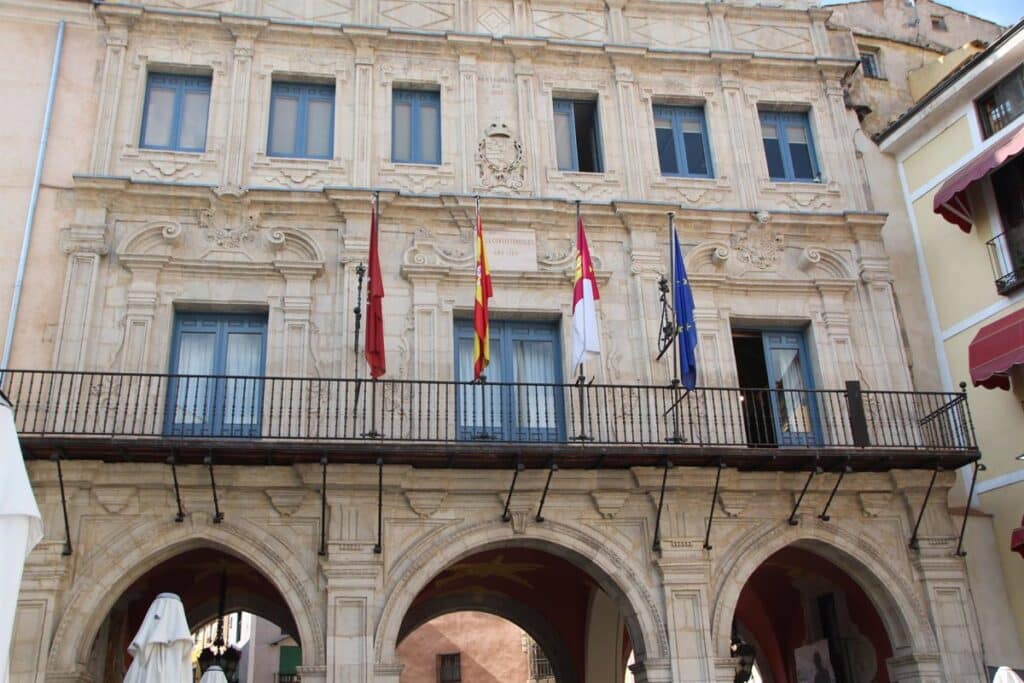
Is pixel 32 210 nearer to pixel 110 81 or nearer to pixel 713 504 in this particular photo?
pixel 110 81

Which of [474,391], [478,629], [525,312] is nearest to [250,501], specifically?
[474,391]

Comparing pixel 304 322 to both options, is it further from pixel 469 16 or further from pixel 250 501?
pixel 469 16

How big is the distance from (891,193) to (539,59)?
19.7ft

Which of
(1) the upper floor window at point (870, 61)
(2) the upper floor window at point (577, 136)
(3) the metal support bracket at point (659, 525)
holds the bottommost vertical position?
(3) the metal support bracket at point (659, 525)

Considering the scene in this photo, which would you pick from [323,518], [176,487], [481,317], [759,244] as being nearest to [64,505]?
[176,487]

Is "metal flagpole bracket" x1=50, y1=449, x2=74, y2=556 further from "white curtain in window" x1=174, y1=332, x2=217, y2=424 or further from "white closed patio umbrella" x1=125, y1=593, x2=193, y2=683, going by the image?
"white closed patio umbrella" x1=125, y1=593, x2=193, y2=683

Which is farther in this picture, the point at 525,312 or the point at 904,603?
the point at 525,312

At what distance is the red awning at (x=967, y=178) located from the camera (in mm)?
13398

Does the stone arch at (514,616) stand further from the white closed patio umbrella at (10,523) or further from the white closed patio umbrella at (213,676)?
the white closed patio umbrella at (10,523)

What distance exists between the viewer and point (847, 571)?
532 inches

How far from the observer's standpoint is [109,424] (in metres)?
12.4

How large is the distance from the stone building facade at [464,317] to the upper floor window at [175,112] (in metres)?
0.09

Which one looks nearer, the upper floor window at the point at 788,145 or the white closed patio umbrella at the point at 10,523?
the white closed patio umbrella at the point at 10,523

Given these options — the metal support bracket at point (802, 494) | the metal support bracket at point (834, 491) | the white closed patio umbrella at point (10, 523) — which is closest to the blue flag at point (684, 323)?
the metal support bracket at point (802, 494)
